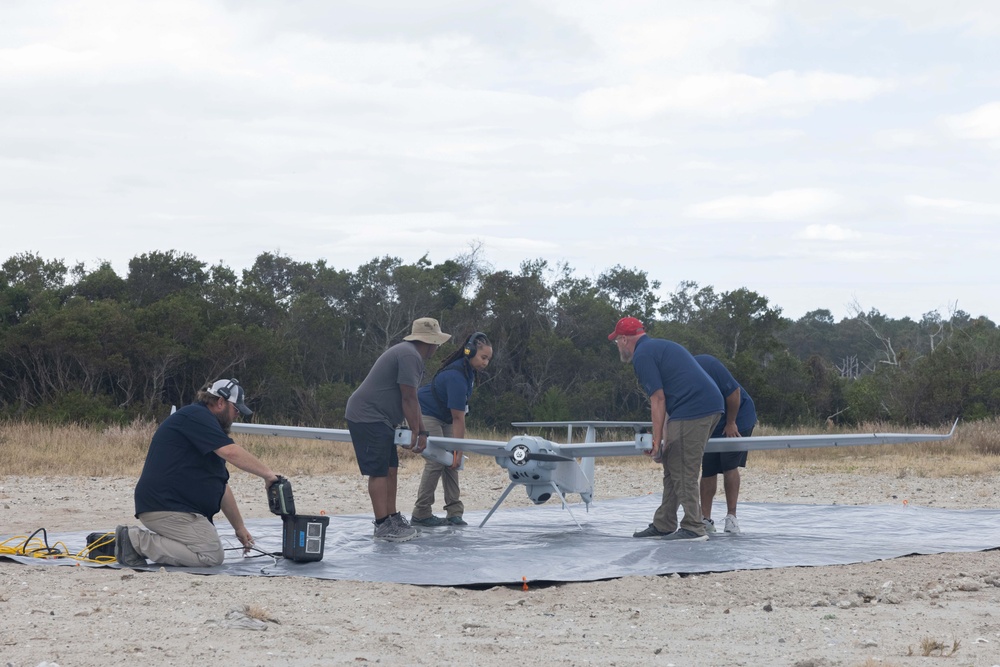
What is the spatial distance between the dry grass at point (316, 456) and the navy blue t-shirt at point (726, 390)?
7.50 metres

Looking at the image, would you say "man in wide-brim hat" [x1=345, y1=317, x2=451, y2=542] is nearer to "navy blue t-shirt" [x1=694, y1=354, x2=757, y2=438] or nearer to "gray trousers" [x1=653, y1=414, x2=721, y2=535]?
"gray trousers" [x1=653, y1=414, x2=721, y2=535]

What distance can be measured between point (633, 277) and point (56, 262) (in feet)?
63.4

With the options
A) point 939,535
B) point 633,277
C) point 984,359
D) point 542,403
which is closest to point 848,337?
point 633,277

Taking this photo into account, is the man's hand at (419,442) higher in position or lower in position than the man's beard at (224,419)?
lower

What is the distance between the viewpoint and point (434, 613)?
18.2ft

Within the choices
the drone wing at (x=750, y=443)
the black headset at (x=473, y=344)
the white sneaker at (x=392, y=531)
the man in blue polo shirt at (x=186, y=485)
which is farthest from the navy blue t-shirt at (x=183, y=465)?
the drone wing at (x=750, y=443)

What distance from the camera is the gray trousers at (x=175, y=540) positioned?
6.68 metres

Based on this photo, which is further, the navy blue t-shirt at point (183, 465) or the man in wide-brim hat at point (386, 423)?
the man in wide-brim hat at point (386, 423)

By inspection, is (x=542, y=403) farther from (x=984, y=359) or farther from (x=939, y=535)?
(x=939, y=535)

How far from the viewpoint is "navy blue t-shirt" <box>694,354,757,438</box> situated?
8875 mm

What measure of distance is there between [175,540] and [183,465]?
0.47 m

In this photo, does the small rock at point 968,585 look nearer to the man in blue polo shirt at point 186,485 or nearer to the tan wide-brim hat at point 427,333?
the tan wide-brim hat at point 427,333

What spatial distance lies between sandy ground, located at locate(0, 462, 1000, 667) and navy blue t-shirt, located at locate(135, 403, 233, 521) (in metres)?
0.51

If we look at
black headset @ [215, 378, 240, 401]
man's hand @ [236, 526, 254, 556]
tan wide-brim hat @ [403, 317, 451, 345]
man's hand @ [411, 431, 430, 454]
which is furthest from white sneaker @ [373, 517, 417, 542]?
black headset @ [215, 378, 240, 401]
